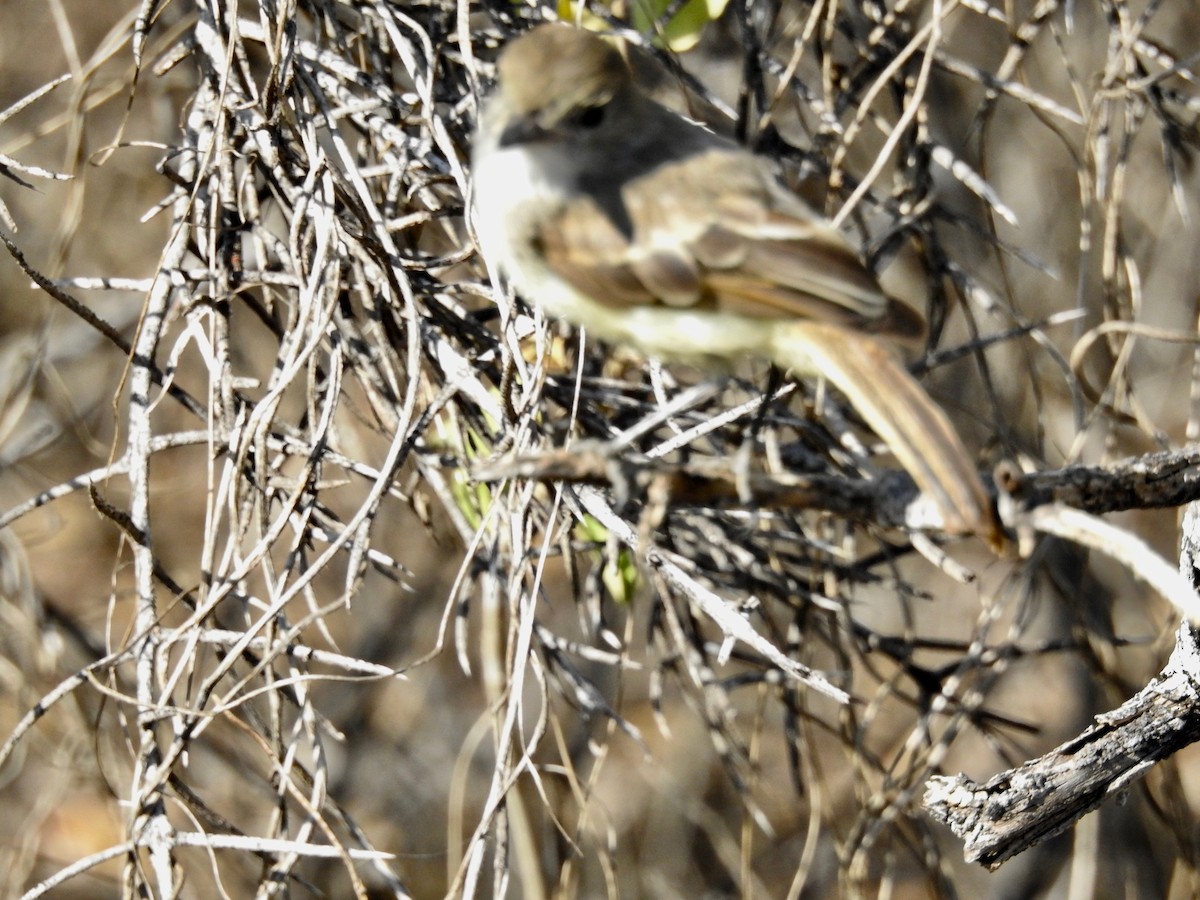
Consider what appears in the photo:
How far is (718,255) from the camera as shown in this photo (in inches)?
94.1

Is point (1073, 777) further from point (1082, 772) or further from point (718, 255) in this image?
point (718, 255)

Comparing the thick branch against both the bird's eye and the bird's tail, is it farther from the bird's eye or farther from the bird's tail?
the bird's eye

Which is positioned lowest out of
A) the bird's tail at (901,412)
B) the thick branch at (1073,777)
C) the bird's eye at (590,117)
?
the thick branch at (1073,777)

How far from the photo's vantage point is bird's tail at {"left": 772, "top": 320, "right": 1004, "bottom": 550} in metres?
1.90

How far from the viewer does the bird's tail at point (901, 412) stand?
1896 mm

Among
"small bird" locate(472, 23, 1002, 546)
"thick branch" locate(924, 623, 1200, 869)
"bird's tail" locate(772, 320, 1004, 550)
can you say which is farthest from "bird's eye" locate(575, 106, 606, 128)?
"thick branch" locate(924, 623, 1200, 869)

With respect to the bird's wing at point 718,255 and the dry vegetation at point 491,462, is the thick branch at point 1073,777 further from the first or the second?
the bird's wing at point 718,255

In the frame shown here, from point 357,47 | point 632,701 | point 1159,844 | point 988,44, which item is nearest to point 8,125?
point 357,47

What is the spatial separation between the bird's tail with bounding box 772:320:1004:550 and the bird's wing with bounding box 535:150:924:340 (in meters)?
0.05

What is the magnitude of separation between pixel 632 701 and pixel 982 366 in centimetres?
395

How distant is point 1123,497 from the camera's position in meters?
2.02

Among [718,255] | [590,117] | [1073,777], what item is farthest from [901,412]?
[590,117]

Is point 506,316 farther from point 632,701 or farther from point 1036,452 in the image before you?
point 632,701

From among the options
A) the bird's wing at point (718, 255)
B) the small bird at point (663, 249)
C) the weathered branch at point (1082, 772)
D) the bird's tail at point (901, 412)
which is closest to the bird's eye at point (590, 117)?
the small bird at point (663, 249)
